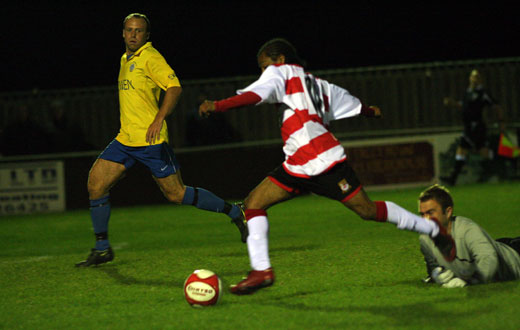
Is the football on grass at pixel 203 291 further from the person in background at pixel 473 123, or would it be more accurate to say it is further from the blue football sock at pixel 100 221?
the person in background at pixel 473 123

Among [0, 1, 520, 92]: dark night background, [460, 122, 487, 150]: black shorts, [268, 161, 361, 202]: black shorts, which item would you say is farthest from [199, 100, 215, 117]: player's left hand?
[0, 1, 520, 92]: dark night background

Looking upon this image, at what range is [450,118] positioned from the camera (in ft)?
50.0

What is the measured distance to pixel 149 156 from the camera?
6961 millimetres

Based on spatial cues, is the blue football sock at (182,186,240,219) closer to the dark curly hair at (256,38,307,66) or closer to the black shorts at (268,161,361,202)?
the black shorts at (268,161,361,202)

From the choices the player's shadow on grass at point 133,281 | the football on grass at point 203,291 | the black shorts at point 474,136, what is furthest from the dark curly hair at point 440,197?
the black shorts at point 474,136

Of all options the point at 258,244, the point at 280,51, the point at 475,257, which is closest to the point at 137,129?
the point at 280,51

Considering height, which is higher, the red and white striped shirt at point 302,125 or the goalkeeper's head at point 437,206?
the red and white striped shirt at point 302,125

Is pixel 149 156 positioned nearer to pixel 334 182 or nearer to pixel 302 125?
pixel 302 125

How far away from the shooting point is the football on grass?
5055 millimetres

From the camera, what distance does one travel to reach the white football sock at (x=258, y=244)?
516 centimetres

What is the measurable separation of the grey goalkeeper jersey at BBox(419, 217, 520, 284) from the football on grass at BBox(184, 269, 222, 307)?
148cm

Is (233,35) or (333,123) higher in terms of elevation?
(233,35)

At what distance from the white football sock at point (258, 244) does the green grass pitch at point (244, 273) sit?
259 millimetres

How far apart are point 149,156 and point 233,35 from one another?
1255cm
